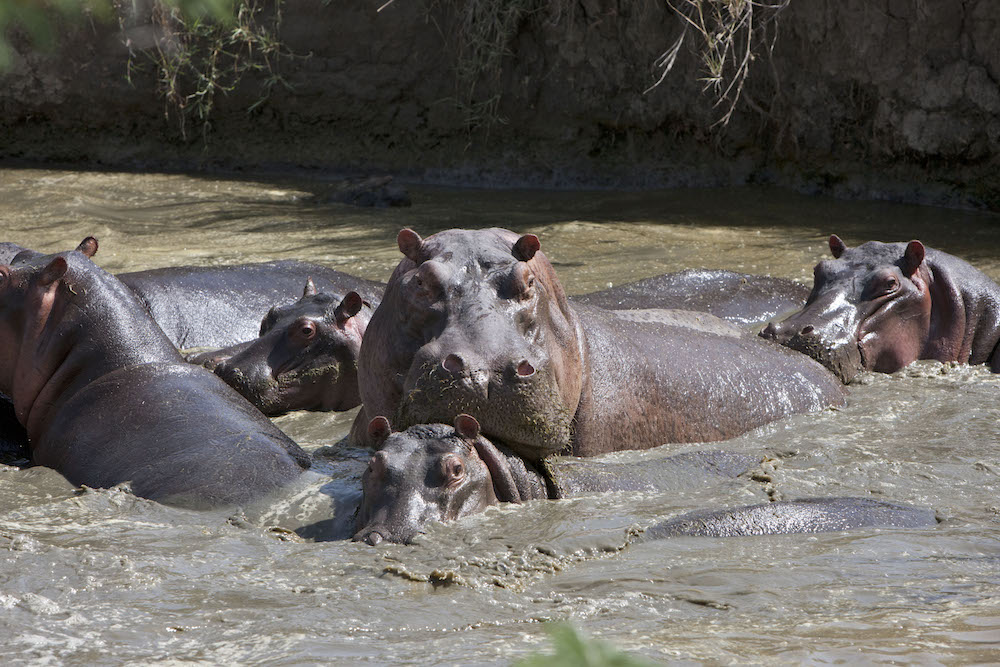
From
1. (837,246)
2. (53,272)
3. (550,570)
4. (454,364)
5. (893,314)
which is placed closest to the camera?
(550,570)

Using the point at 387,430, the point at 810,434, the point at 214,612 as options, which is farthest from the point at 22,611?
the point at 810,434

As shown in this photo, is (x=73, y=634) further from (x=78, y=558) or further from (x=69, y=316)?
(x=69, y=316)

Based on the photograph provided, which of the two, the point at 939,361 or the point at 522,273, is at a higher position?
the point at 522,273

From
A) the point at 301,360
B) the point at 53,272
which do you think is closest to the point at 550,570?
the point at 53,272

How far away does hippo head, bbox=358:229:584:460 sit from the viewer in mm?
4039

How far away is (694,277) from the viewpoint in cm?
712

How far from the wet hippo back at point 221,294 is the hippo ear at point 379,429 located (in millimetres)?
2685

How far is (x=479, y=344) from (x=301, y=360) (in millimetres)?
2061

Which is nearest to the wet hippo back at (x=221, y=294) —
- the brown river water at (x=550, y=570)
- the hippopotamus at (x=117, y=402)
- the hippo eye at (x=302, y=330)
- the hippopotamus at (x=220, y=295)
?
the hippopotamus at (x=220, y=295)

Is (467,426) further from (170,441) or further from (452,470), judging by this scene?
(170,441)

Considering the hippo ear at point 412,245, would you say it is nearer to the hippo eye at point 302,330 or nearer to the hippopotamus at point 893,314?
the hippo eye at point 302,330

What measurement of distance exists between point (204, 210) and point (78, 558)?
6921 millimetres

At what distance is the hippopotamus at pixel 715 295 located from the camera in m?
6.67

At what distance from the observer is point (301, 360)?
5.96 metres
